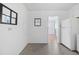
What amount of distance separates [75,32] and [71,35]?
21 cm

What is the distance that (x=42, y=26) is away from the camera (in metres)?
6.05

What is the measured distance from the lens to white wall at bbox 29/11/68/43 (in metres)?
6.04

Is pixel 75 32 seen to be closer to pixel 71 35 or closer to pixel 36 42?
pixel 71 35

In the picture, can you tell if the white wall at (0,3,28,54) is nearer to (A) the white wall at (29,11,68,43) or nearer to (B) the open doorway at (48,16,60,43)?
(A) the white wall at (29,11,68,43)

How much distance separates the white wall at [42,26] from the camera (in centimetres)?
604

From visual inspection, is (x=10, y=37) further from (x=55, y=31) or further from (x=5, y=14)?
(x=55, y=31)

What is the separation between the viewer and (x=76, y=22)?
401cm

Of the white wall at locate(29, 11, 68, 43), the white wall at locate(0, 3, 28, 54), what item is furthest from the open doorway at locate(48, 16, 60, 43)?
the white wall at locate(0, 3, 28, 54)

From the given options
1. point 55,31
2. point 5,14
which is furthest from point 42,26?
point 55,31

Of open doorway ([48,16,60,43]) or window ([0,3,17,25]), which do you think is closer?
window ([0,3,17,25])

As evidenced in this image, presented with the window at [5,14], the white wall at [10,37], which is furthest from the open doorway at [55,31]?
the window at [5,14]

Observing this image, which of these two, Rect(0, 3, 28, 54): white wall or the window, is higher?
the window

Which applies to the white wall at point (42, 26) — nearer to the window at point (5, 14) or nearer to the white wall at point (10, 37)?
the white wall at point (10, 37)
